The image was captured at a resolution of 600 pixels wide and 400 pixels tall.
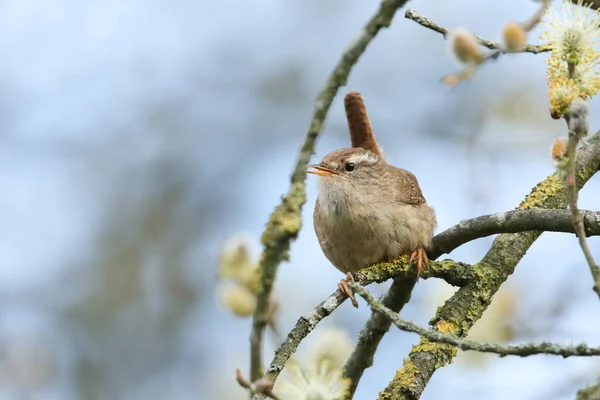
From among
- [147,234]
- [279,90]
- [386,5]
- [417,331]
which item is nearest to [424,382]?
[417,331]

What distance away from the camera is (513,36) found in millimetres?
1851

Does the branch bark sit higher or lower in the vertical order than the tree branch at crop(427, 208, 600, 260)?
lower

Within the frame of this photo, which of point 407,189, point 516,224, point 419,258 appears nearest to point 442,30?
point 516,224

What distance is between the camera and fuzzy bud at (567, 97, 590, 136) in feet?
6.11

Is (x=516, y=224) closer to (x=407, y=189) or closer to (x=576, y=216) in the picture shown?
(x=576, y=216)

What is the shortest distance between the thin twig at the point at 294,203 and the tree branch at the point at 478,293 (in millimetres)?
1355

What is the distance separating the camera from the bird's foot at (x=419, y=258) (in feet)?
11.0

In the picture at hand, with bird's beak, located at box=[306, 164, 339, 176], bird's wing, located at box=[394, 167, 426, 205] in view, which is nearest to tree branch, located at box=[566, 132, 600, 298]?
bird's wing, located at box=[394, 167, 426, 205]

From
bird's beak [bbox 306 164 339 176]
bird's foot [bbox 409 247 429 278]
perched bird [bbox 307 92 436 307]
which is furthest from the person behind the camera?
bird's beak [bbox 306 164 339 176]

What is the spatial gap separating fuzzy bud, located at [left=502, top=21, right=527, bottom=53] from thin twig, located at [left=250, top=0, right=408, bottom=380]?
14.0 inches

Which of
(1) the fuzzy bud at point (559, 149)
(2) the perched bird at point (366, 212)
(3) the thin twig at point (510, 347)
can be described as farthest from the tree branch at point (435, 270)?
(1) the fuzzy bud at point (559, 149)

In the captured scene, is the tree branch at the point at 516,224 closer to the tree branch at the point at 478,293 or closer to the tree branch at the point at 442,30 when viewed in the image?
the tree branch at the point at 478,293

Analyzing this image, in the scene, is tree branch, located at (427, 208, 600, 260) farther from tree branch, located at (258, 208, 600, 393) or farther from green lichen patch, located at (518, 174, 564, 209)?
green lichen patch, located at (518, 174, 564, 209)

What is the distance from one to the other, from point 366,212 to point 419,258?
0.61 metres
